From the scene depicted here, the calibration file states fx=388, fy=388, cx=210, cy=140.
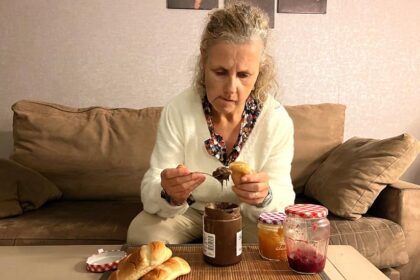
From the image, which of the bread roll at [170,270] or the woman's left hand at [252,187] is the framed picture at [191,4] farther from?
the bread roll at [170,270]

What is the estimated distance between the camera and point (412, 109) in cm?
230

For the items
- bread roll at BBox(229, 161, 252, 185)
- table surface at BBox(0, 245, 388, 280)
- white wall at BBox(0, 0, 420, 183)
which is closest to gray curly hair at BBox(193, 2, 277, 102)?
bread roll at BBox(229, 161, 252, 185)

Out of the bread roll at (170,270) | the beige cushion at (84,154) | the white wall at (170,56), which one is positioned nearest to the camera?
the bread roll at (170,270)

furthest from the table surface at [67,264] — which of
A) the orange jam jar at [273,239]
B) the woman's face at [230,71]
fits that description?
the woman's face at [230,71]

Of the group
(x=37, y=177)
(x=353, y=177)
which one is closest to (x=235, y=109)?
(x=353, y=177)

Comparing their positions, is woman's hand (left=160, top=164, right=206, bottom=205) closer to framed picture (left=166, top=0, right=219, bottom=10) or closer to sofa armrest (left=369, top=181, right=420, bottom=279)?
sofa armrest (left=369, top=181, right=420, bottom=279)

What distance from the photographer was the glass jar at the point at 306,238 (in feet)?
2.93

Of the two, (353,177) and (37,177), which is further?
(37,177)

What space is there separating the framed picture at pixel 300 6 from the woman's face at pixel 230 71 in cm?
110

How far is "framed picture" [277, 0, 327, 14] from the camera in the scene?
219 centimetres

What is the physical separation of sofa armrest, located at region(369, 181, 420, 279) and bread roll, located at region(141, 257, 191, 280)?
37.6 inches

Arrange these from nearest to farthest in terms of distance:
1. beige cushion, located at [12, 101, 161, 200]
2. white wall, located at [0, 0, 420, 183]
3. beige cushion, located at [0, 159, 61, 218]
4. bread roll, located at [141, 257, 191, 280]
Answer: bread roll, located at [141, 257, 191, 280] → beige cushion, located at [0, 159, 61, 218] → beige cushion, located at [12, 101, 161, 200] → white wall, located at [0, 0, 420, 183]

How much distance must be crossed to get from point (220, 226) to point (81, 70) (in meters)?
1.60

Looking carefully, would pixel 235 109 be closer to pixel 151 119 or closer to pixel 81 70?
pixel 151 119
